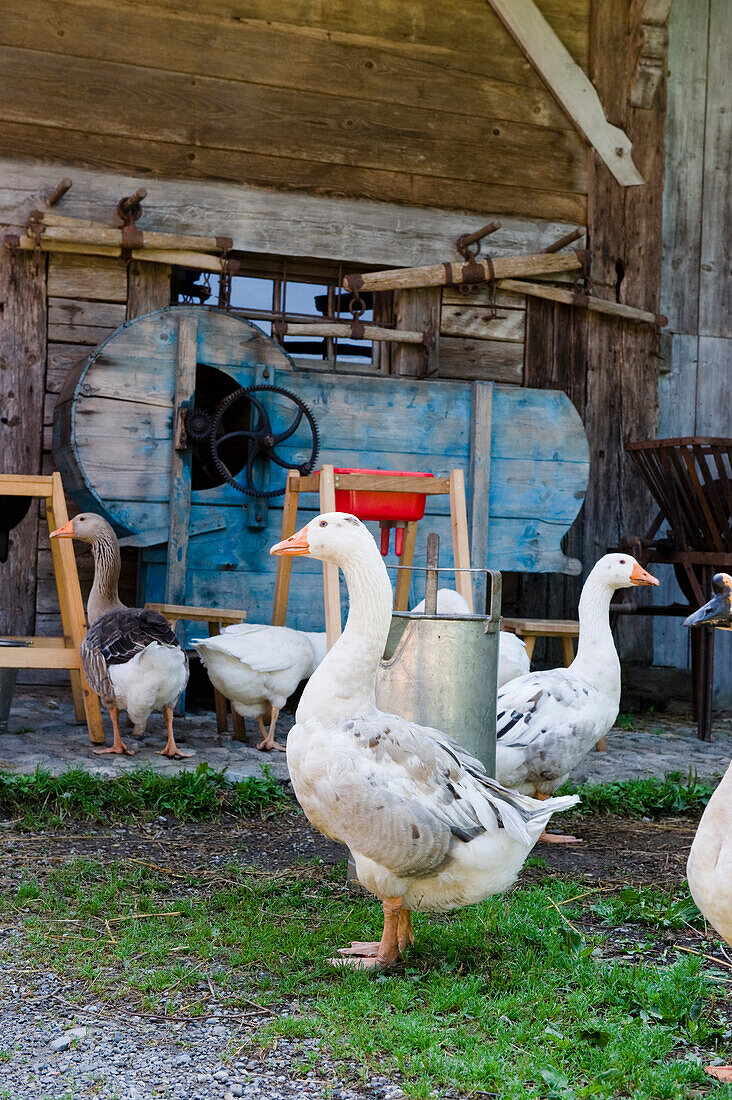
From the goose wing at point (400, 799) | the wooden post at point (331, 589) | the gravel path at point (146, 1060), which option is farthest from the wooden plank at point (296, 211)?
the gravel path at point (146, 1060)

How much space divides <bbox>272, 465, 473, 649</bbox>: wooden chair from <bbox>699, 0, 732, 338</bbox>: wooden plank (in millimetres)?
4101

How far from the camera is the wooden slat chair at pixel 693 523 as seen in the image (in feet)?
22.4

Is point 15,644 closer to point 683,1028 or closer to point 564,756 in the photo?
point 564,756

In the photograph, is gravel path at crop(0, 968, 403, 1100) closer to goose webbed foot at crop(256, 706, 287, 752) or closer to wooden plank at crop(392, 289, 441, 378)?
goose webbed foot at crop(256, 706, 287, 752)

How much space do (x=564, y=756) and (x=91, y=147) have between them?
17.6ft

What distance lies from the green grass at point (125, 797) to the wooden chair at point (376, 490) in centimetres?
97

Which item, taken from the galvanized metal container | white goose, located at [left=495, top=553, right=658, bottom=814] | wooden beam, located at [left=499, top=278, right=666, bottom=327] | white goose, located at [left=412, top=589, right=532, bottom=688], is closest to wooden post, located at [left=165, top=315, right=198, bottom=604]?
white goose, located at [left=412, top=589, right=532, bottom=688]

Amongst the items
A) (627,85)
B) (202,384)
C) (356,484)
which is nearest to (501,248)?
(627,85)

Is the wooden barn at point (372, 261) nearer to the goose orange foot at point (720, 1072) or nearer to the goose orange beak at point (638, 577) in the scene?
the goose orange beak at point (638, 577)

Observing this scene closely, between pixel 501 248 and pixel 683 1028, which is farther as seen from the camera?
pixel 501 248

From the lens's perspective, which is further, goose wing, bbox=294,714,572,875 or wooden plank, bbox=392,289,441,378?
wooden plank, bbox=392,289,441,378

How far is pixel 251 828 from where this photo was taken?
186 inches

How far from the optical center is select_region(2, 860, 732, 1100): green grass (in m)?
2.52

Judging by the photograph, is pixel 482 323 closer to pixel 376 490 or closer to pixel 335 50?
pixel 335 50
